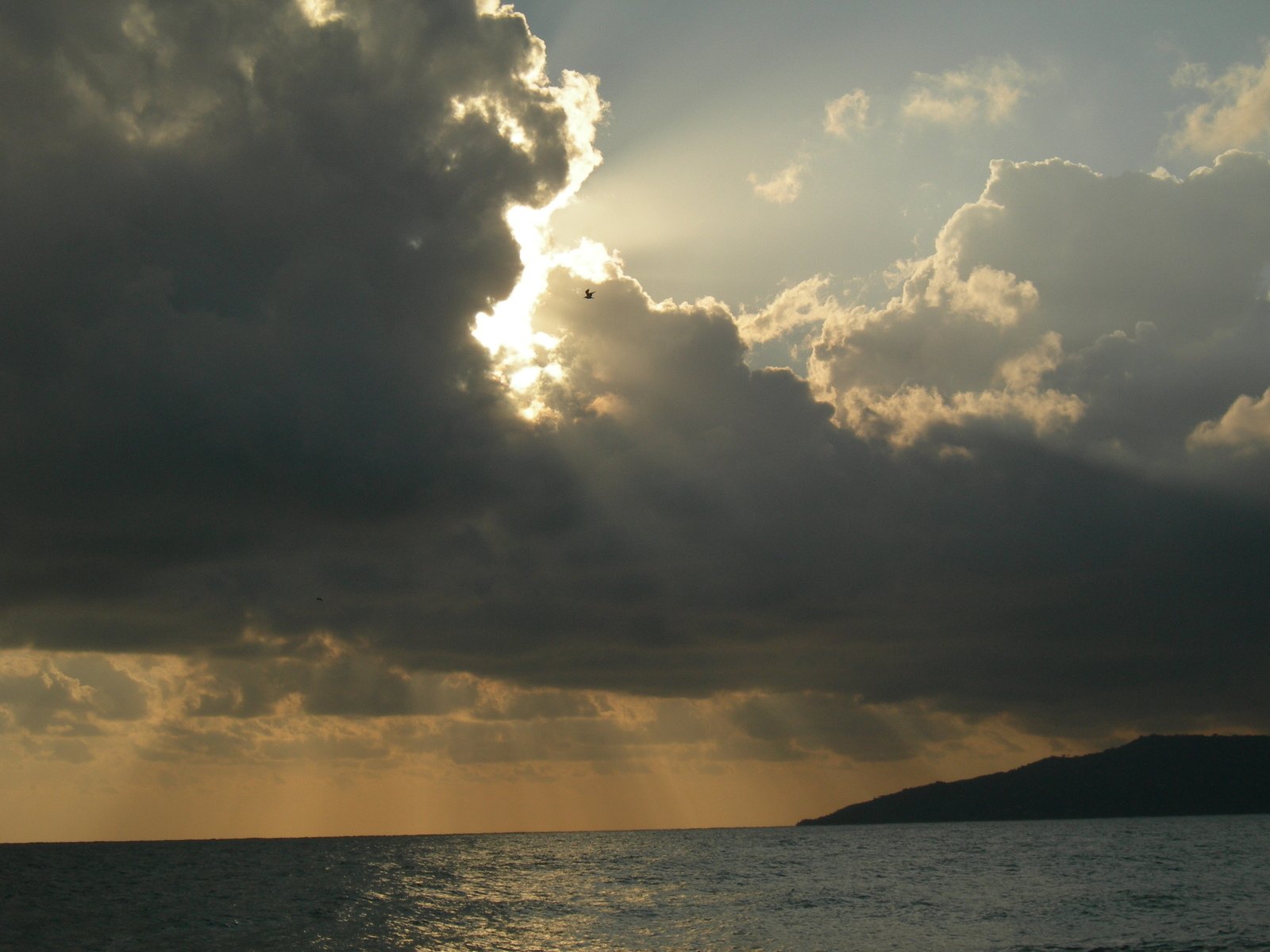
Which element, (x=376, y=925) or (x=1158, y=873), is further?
(x=1158, y=873)

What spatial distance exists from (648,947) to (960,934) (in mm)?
28545

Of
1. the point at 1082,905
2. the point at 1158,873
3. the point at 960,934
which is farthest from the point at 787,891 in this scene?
the point at 1158,873

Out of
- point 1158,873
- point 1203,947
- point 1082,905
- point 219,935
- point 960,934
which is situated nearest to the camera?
point 1203,947

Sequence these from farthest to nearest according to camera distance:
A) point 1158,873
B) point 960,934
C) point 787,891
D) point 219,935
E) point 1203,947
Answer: point 1158,873 < point 787,891 < point 219,935 < point 960,934 < point 1203,947

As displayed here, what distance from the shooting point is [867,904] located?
127188mm

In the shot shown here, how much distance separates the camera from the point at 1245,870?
173 metres

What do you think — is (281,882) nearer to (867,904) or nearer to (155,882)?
(155,882)

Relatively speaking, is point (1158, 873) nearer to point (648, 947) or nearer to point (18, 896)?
point (648, 947)

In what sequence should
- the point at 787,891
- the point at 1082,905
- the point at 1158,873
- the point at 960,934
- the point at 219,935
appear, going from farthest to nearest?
the point at 1158,873 < the point at 787,891 < the point at 1082,905 < the point at 219,935 < the point at 960,934

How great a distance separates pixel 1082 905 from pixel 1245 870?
2743 inches

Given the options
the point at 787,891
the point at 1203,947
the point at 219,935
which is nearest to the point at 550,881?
the point at 787,891

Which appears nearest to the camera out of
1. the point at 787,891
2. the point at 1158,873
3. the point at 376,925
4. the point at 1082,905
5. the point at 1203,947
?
the point at 1203,947

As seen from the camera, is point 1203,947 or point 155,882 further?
point 155,882

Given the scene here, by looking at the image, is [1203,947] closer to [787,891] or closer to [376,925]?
[787,891]
